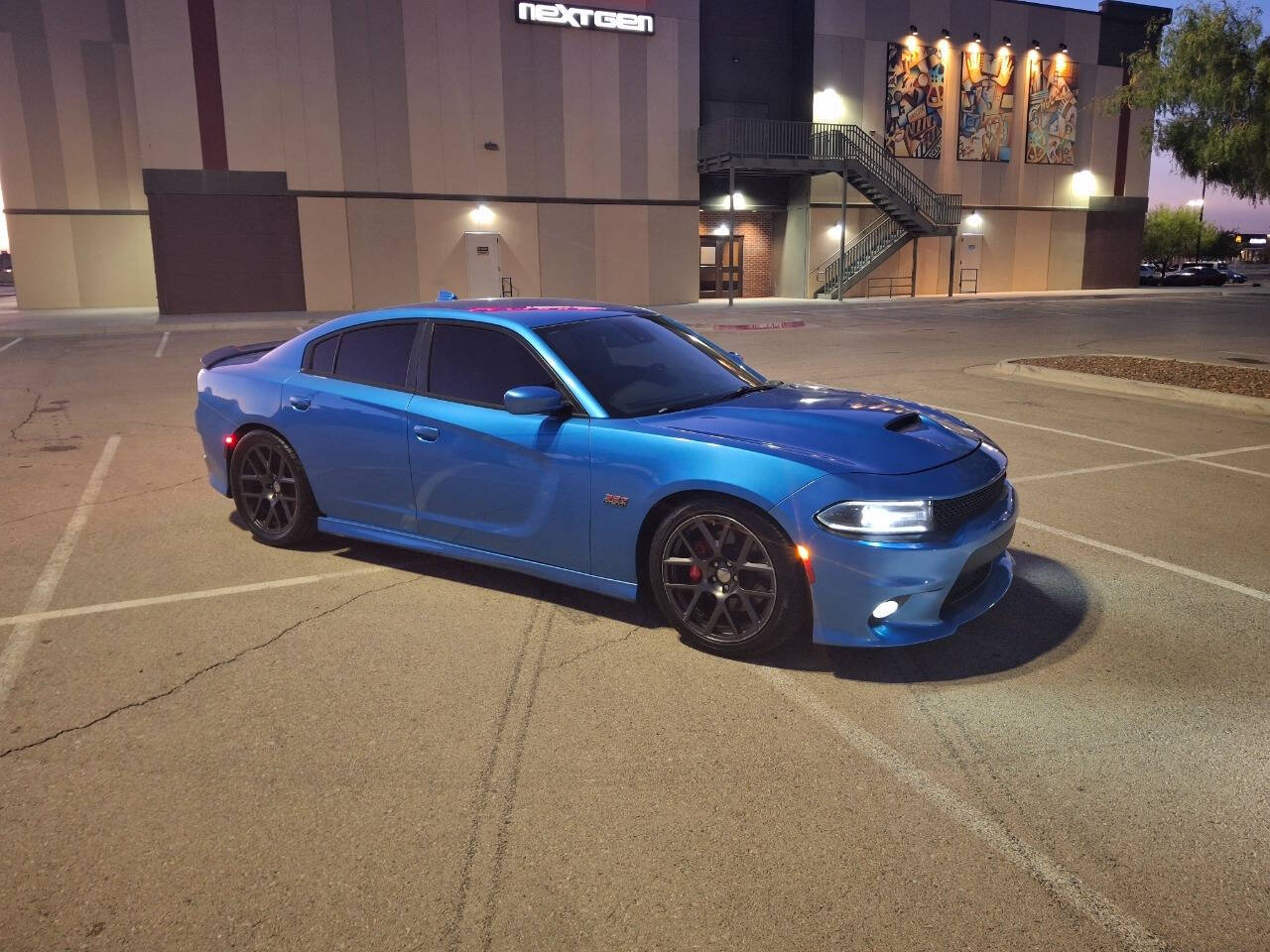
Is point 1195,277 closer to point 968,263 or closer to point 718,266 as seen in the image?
point 968,263

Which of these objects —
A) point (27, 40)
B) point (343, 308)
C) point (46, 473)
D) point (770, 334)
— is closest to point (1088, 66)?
point (770, 334)

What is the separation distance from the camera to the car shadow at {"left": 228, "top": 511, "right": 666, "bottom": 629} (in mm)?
4734

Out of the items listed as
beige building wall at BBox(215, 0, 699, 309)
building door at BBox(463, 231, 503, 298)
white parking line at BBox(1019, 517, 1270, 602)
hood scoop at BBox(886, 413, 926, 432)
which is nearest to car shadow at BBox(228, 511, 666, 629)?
hood scoop at BBox(886, 413, 926, 432)

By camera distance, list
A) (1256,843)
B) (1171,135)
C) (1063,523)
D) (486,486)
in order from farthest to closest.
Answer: (1171,135) → (1063,523) → (486,486) → (1256,843)

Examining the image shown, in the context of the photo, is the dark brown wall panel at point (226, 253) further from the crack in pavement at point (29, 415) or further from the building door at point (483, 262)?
the crack in pavement at point (29, 415)

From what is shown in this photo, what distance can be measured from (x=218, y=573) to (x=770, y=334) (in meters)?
17.2

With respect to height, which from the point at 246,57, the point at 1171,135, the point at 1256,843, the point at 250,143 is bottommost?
the point at 1256,843

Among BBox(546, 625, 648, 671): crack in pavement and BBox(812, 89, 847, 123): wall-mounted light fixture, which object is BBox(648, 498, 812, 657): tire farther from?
BBox(812, 89, 847, 123): wall-mounted light fixture

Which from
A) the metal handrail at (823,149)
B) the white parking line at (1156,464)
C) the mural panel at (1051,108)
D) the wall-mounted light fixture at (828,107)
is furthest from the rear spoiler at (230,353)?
the mural panel at (1051,108)

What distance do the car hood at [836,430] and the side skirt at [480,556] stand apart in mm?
807

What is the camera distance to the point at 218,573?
17.6 ft

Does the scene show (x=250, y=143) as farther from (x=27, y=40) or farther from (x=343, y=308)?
(x=27, y=40)

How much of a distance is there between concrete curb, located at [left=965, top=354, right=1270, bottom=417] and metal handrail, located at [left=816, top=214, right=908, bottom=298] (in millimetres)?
23057

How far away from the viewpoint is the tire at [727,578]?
3.91m
